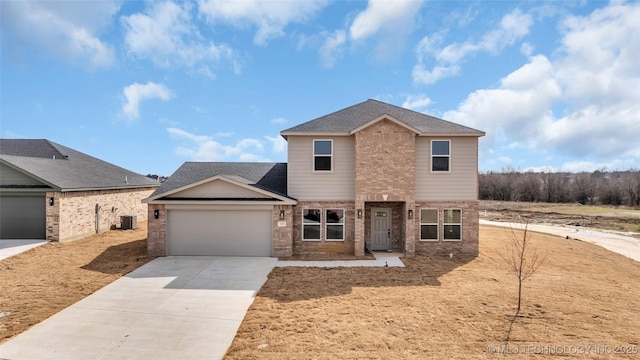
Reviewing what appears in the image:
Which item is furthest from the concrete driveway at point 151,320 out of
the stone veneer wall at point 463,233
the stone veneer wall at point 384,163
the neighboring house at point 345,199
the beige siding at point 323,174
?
the stone veneer wall at point 463,233

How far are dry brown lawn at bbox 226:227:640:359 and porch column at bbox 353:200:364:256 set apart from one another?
1.88m

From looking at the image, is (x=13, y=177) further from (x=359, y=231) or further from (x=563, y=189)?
(x=563, y=189)

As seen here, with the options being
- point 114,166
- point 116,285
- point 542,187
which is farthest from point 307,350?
point 542,187

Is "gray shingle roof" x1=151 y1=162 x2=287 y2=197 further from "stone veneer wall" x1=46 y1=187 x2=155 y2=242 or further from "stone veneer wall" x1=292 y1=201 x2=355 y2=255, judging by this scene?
"stone veneer wall" x1=46 y1=187 x2=155 y2=242

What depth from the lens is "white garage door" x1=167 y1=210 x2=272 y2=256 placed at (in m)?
13.0

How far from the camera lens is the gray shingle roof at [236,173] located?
571 inches

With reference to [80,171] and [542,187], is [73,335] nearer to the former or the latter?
[80,171]

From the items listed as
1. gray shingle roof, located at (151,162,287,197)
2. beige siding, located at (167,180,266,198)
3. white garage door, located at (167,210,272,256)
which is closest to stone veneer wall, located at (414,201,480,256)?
gray shingle roof, located at (151,162,287,197)

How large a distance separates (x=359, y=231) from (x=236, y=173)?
7.38 m

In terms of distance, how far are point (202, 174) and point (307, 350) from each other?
12.2m

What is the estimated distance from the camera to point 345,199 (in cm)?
1332

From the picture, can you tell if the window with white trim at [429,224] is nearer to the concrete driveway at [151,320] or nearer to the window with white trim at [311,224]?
the window with white trim at [311,224]

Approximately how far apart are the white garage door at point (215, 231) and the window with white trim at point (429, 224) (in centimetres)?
691

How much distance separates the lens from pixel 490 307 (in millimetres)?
7812
